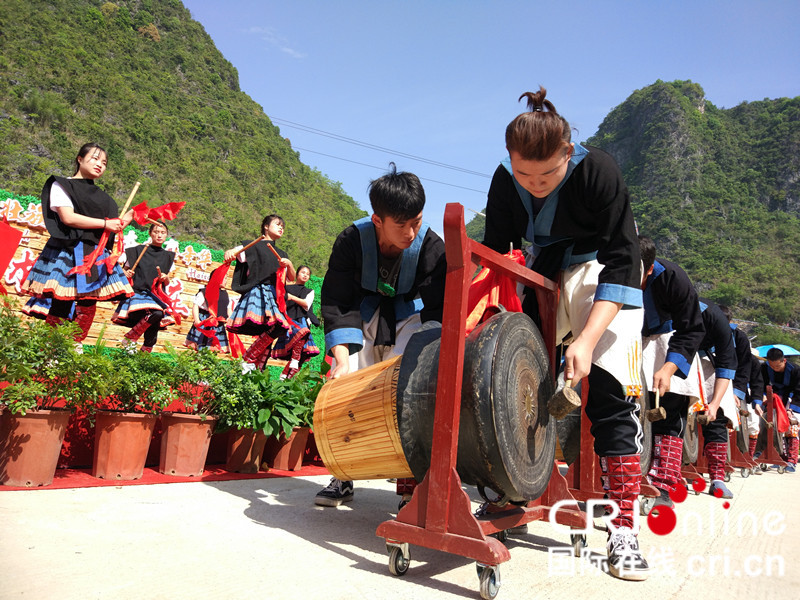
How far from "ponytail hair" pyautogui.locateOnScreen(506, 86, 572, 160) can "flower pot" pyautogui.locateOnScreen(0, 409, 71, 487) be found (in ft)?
8.43

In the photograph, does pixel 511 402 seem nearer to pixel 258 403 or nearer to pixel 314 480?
pixel 258 403

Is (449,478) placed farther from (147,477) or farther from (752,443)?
(752,443)

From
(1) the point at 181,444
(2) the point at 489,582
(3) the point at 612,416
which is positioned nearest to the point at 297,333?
(1) the point at 181,444

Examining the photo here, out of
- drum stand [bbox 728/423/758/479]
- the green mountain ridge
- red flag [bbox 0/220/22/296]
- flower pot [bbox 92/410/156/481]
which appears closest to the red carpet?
flower pot [bbox 92/410/156/481]

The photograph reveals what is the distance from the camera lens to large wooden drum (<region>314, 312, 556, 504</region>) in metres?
2.12

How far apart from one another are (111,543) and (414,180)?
6.69 feet

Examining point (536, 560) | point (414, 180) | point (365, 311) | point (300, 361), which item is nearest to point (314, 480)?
point (365, 311)

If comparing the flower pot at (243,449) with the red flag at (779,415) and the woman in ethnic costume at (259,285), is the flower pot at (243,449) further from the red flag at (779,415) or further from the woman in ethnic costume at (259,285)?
the red flag at (779,415)

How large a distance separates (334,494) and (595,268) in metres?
1.91

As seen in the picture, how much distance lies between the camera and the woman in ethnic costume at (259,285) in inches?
262

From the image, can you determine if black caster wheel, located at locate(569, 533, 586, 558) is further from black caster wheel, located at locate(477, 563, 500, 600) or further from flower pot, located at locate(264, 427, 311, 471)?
flower pot, located at locate(264, 427, 311, 471)

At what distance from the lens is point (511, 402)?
7.15 ft

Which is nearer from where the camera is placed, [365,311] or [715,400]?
[365,311]

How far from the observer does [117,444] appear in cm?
331
